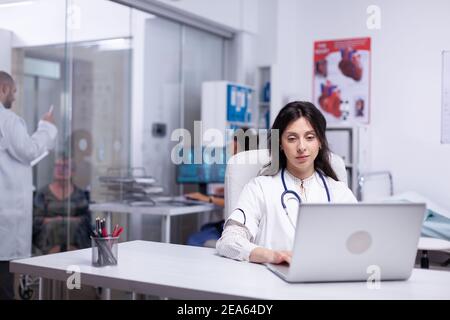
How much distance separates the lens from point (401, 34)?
175 inches

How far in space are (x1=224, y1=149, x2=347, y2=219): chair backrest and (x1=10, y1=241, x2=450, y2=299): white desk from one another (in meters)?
0.44

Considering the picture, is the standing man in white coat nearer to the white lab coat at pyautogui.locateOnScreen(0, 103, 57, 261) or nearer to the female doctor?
the white lab coat at pyautogui.locateOnScreen(0, 103, 57, 261)

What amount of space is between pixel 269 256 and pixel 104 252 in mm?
463

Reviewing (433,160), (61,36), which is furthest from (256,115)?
(61,36)

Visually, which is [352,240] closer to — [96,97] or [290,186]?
[290,186]

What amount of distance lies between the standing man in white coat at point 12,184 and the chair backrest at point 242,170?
1.46 meters

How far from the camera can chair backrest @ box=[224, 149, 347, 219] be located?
7.09 ft

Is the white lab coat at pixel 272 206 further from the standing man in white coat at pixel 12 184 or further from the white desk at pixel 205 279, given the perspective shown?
the standing man in white coat at pixel 12 184

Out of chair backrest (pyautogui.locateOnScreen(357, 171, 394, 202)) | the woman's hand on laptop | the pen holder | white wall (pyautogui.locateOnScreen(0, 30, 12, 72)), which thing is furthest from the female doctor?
chair backrest (pyautogui.locateOnScreen(357, 171, 394, 202))

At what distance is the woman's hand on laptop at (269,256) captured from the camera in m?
1.57

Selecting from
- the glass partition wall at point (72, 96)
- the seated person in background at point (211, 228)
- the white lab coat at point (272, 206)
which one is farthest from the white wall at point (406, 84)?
the white lab coat at point (272, 206)

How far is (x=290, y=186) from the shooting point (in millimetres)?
2086

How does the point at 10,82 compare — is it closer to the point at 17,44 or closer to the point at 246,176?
the point at 17,44

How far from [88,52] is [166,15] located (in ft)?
2.78
